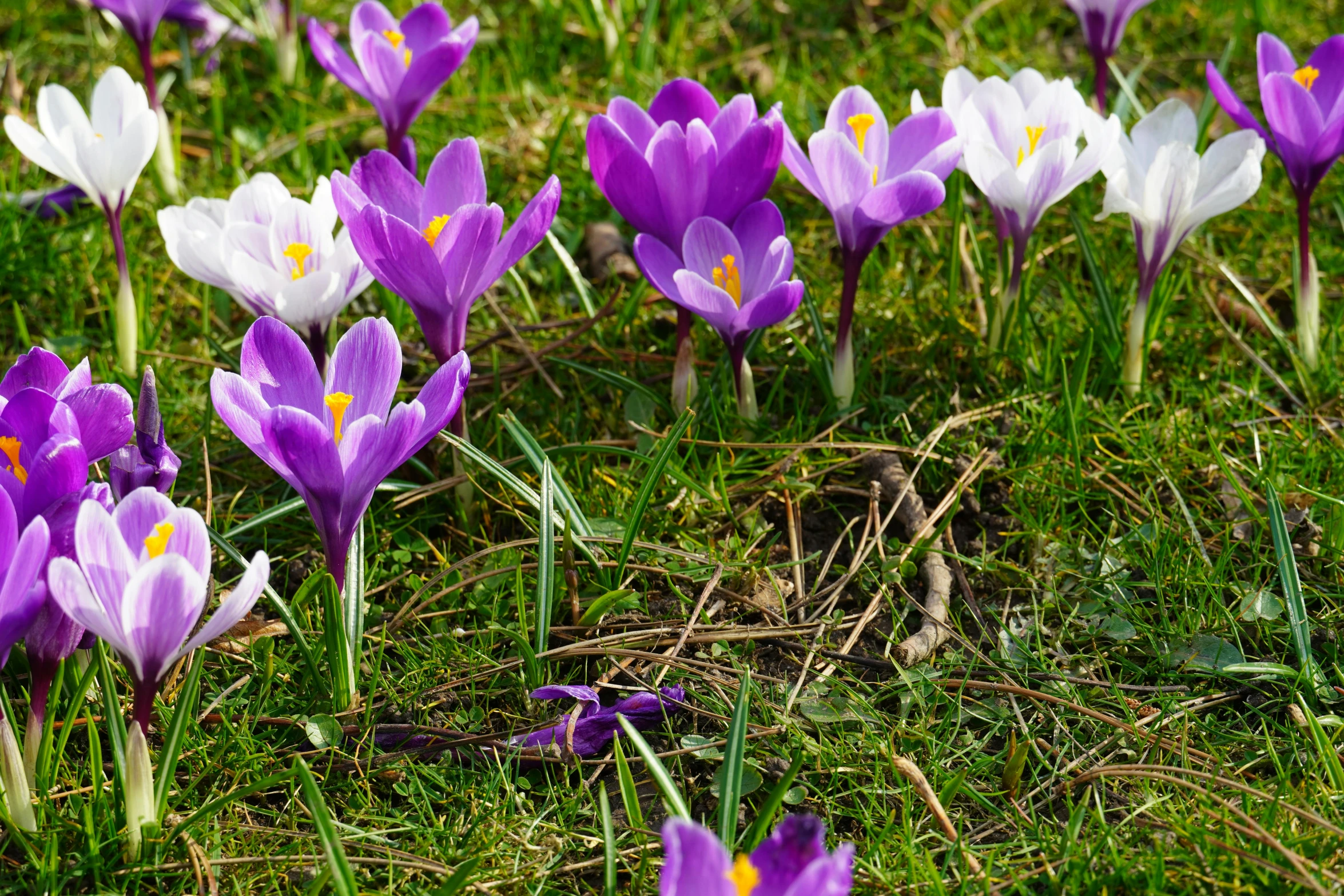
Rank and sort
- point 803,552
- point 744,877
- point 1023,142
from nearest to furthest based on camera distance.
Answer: point 744,877 → point 803,552 → point 1023,142

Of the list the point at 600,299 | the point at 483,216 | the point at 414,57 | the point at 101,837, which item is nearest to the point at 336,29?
the point at 414,57

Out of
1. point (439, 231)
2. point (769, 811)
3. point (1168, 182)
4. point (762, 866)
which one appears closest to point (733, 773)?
point (769, 811)

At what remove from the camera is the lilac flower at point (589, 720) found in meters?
1.57

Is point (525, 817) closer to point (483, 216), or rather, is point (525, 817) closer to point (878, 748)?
point (878, 748)

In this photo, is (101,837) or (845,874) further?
(101,837)

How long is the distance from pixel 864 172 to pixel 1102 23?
3.06ft

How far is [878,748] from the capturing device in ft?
5.09

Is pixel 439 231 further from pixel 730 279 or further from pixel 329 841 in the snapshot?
pixel 329 841

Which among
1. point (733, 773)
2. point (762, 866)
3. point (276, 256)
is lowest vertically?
point (733, 773)

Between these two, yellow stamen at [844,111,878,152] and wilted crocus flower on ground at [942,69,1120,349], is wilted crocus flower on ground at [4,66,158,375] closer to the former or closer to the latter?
yellow stamen at [844,111,878,152]

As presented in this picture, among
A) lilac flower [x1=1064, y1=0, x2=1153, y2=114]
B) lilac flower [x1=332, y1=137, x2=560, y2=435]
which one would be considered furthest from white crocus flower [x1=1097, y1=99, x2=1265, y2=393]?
lilac flower [x1=332, y1=137, x2=560, y2=435]

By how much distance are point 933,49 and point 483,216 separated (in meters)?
2.04

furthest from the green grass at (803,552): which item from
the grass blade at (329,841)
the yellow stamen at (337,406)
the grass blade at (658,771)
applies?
the yellow stamen at (337,406)

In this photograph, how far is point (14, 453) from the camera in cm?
139
